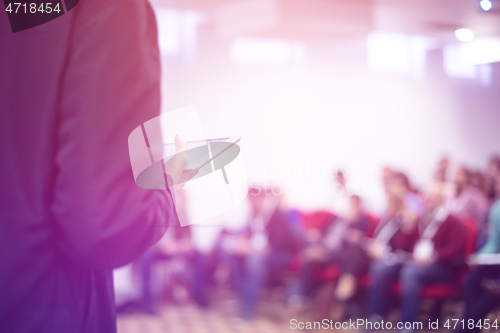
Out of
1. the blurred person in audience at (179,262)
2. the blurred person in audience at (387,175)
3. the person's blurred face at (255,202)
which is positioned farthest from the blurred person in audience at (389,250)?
the blurred person in audience at (179,262)

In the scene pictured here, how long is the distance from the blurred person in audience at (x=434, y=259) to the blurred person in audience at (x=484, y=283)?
290mm

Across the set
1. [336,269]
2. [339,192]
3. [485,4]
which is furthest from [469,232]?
[485,4]

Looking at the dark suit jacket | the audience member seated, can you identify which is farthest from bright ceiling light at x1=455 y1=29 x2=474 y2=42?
the dark suit jacket

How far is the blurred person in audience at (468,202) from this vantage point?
2.77 meters

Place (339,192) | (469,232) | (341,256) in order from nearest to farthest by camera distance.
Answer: (469,232) → (341,256) → (339,192)

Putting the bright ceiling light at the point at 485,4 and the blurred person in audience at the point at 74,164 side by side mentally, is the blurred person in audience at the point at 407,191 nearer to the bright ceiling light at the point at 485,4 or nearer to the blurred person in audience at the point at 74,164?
the bright ceiling light at the point at 485,4

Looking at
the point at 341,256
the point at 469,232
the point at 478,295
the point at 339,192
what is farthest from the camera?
the point at 339,192

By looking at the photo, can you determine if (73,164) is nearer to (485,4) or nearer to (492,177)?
(485,4)

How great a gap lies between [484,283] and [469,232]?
618mm

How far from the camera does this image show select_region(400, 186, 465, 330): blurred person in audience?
2955mm

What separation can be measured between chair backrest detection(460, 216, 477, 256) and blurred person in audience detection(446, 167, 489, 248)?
0.03 meters

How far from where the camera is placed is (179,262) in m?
4.15

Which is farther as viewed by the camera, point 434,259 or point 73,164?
point 434,259

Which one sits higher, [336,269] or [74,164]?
[74,164]
